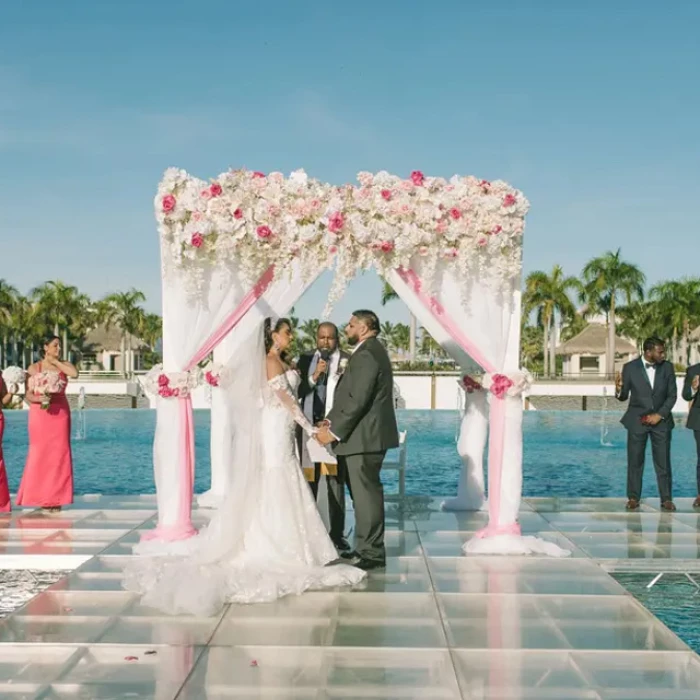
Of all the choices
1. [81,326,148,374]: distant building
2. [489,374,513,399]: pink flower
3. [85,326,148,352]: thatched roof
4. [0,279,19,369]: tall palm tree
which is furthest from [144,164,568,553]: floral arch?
[85,326,148,352]: thatched roof

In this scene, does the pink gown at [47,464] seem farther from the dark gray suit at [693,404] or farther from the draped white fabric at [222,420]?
the dark gray suit at [693,404]

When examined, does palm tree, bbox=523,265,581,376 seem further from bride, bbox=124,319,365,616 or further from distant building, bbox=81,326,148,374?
bride, bbox=124,319,365,616

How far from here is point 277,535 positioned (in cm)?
618

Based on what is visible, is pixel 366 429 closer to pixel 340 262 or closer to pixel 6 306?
pixel 340 262

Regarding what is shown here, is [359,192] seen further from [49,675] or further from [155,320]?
[155,320]

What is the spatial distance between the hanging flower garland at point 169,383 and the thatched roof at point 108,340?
56941 millimetres

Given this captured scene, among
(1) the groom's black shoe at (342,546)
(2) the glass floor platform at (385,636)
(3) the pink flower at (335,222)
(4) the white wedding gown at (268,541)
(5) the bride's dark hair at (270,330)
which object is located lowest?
(2) the glass floor platform at (385,636)

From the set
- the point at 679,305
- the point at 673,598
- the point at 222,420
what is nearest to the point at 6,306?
the point at 679,305

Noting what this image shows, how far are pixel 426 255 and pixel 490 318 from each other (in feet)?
2.41

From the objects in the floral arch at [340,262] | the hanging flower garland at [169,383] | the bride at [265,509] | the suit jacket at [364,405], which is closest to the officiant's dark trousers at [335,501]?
the bride at [265,509]

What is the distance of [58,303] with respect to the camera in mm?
55875

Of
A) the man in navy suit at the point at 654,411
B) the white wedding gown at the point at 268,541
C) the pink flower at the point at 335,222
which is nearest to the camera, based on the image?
the white wedding gown at the point at 268,541

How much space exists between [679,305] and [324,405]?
48042 mm

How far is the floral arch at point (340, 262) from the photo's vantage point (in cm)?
686
